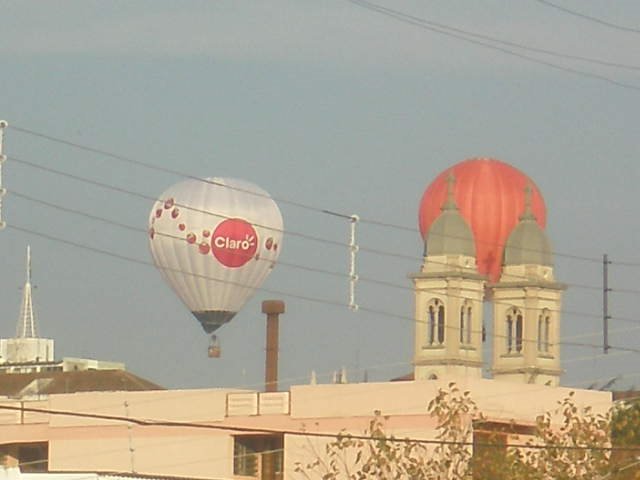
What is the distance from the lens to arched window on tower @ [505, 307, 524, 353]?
125375mm

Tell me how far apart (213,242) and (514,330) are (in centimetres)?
3566

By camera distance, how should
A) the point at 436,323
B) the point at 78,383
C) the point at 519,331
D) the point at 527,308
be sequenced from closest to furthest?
the point at 78,383 → the point at 436,323 → the point at 527,308 → the point at 519,331

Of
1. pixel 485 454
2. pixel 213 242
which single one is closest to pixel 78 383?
pixel 213 242

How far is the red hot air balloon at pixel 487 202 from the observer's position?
12169 centimetres

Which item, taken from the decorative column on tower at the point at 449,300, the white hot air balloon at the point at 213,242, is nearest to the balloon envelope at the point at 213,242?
the white hot air balloon at the point at 213,242

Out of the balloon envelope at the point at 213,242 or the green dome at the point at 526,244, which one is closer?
the balloon envelope at the point at 213,242

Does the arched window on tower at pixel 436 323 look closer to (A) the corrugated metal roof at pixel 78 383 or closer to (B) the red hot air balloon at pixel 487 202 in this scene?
(B) the red hot air balloon at pixel 487 202

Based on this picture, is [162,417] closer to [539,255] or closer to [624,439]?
[624,439]

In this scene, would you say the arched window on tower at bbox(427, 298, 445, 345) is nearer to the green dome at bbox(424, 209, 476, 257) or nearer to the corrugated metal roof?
the green dome at bbox(424, 209, 476, 257)

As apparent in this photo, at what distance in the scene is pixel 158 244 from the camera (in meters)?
93.8

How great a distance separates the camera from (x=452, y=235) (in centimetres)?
12225

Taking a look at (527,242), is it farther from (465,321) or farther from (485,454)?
(485,454)

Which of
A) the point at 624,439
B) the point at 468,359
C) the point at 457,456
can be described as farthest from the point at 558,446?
the point at 468,359

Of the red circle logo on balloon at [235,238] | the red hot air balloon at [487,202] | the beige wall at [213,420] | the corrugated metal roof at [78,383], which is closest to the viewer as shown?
the beige wall at [213,420]
